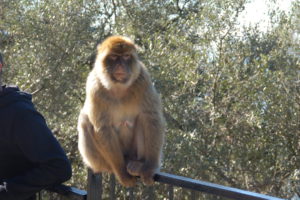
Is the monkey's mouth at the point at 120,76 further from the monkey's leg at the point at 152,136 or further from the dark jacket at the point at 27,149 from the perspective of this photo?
the dark jacket at the point at 27,149

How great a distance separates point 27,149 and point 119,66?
1278 mm

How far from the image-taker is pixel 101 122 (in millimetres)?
2912

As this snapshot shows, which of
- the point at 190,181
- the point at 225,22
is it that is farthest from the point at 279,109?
the point at 190,181

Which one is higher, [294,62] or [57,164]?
[294,62]

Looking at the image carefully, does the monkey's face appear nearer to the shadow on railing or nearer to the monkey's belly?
the monkey's belly

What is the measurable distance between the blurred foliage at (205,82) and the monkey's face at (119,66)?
2224mm

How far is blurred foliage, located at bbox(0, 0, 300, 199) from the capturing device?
532cm

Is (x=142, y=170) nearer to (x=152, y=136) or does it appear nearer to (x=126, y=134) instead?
(x=152, y=136)

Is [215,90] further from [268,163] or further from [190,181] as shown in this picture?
[190,181]

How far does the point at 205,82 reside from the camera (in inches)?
219

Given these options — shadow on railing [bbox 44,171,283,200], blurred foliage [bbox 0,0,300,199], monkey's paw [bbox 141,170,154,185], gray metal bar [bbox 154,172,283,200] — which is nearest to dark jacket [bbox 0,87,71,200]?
shadow on railing [bbox 44,171,283,200]

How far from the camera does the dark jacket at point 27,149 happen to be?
5.86ft

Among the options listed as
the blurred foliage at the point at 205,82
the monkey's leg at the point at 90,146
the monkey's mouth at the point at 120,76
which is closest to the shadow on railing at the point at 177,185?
the monkey's leg at the point at 90,146

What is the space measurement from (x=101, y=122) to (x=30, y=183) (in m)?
1.13
